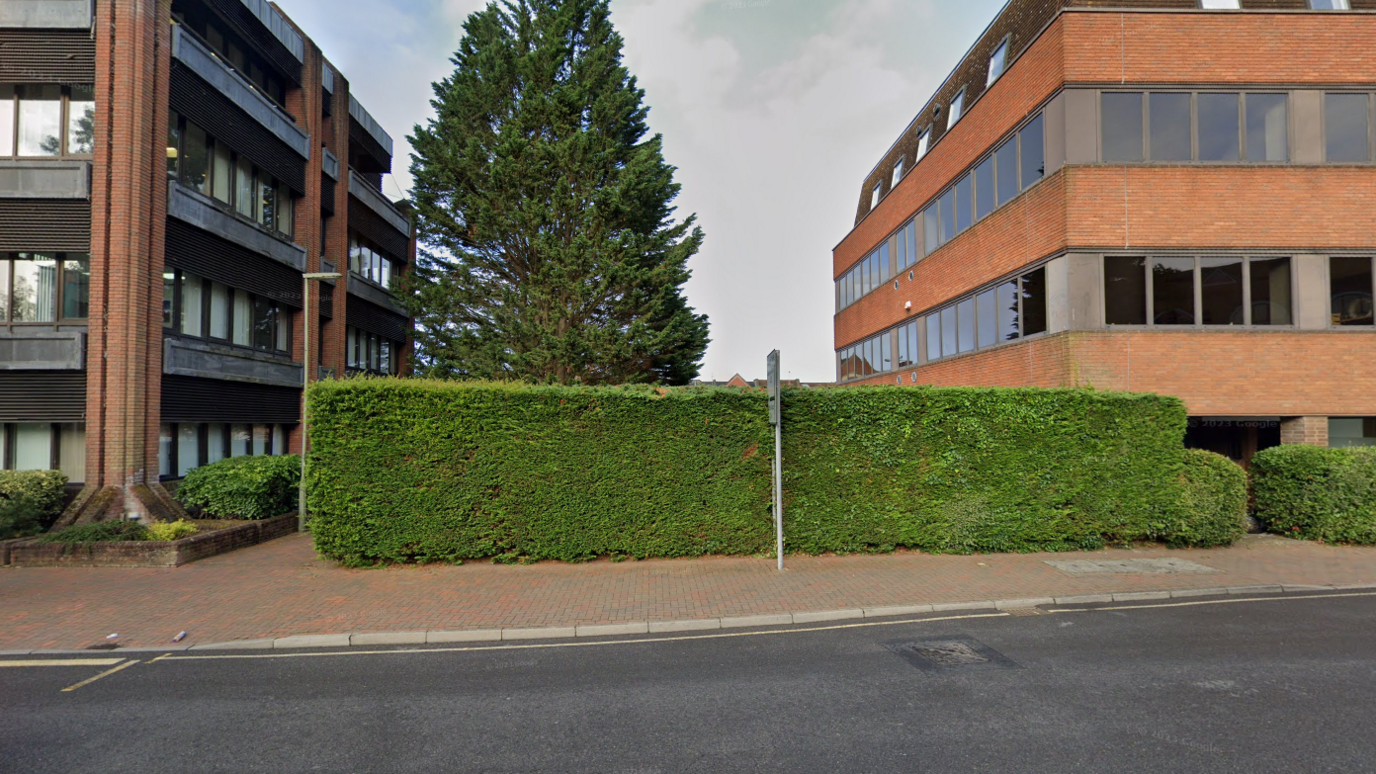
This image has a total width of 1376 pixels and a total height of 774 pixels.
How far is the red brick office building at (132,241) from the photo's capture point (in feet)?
42.6

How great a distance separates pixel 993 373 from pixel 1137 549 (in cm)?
576

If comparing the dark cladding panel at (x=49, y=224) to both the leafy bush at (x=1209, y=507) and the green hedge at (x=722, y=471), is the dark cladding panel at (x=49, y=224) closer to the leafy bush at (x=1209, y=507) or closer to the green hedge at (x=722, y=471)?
the green hedge at (x=722, y=471)

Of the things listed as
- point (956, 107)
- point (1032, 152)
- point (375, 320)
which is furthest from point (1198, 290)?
point (375, 320)

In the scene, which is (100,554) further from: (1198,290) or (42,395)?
(1198,290)

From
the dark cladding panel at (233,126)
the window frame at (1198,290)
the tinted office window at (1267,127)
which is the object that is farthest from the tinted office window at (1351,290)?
the dark cladding panel at (233,126)

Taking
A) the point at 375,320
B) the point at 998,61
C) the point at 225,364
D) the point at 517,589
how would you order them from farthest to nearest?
the point at 375,320, the point at 998,61, the point at 225,364, the point at 517,589

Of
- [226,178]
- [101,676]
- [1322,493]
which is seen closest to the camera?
[101,676]

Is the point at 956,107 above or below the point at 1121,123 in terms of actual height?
above

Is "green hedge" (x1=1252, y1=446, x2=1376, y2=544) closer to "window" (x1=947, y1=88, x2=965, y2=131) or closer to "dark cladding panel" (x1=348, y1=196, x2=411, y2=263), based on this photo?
"window" (x1=947, y1=88, x2=965, y2=131)

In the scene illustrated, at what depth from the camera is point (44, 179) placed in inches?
517

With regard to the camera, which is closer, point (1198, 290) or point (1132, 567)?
point (1132, 567)

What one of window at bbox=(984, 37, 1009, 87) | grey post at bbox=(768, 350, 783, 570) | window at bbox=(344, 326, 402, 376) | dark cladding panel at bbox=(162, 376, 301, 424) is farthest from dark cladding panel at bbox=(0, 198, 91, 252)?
window at bbox=(984, 37, 1009, 87)

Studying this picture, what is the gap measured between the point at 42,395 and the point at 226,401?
3.29 metres

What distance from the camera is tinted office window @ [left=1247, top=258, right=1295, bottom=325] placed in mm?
13430
